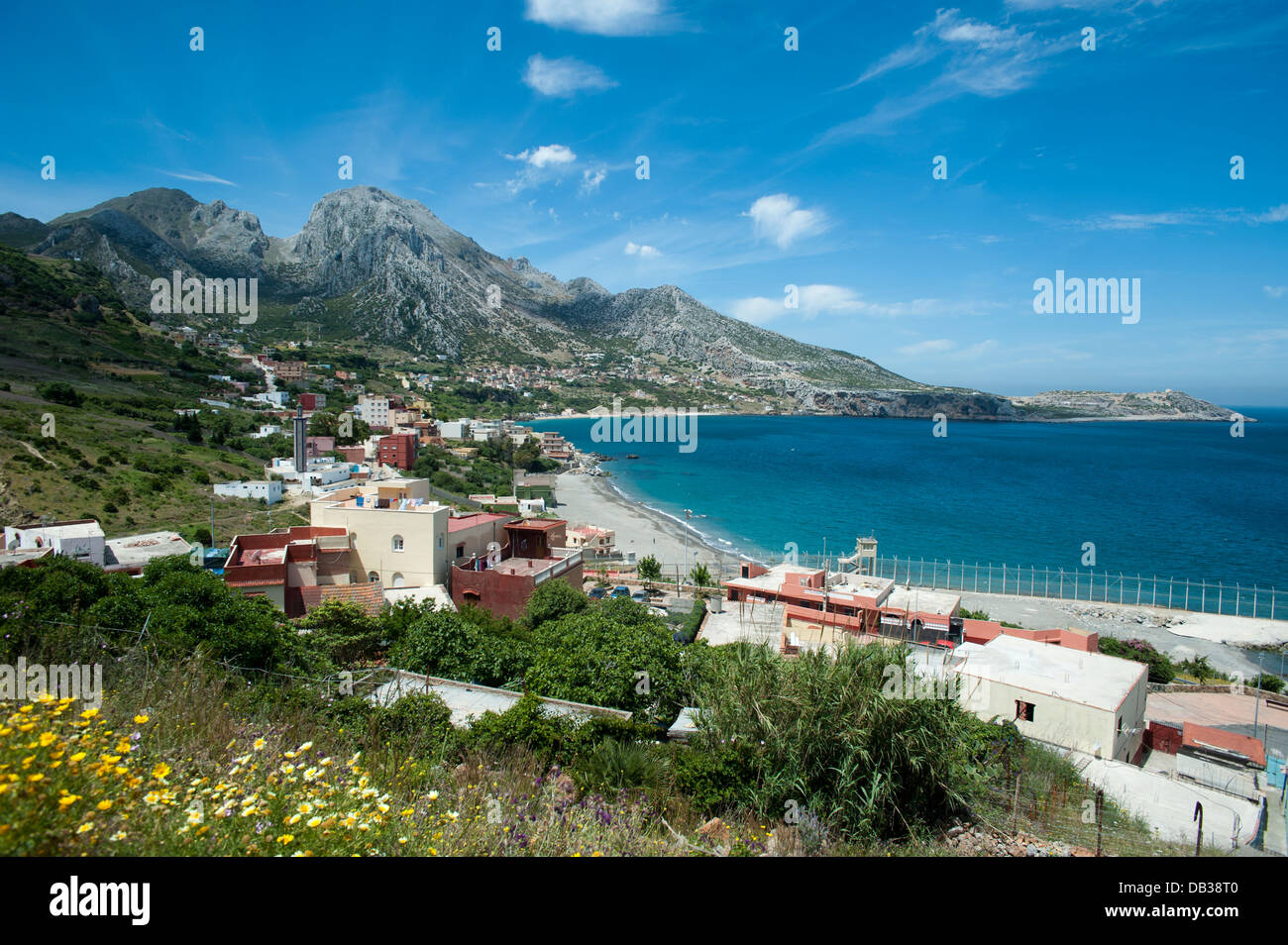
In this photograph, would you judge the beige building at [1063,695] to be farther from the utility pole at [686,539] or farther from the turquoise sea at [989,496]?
the turquoise sea at [989,496]

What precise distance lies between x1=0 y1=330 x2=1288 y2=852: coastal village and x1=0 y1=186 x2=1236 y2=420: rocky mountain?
89.3 meters

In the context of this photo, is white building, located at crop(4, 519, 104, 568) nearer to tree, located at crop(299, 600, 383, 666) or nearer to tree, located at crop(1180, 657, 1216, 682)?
tree, located at crop(299, 600, 383, 666)

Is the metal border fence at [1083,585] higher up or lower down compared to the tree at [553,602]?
lower down

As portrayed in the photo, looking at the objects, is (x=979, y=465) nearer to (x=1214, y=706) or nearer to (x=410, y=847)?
(x=1214, y=706)

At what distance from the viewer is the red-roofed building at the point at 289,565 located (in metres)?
13.5

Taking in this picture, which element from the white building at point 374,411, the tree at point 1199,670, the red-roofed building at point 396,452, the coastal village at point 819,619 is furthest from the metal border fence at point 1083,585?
the white building at point 374,411

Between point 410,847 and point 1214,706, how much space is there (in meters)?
18.9

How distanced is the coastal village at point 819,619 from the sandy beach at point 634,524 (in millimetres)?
2533

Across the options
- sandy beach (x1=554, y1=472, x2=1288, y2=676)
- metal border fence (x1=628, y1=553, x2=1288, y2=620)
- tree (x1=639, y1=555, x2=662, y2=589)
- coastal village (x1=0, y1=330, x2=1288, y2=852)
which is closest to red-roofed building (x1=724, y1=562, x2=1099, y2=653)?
coastal village (x1=0, y1=330, x2=1288, y2=852)

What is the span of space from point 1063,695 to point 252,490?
102ft

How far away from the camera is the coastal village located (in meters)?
8.52

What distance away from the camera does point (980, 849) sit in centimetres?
451
